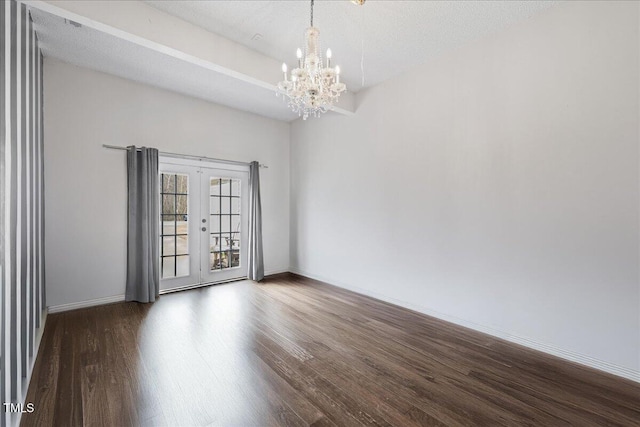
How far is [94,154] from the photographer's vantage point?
3.74 meters

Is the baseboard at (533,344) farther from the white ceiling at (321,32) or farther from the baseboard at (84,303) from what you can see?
the baseboard at (84,303)

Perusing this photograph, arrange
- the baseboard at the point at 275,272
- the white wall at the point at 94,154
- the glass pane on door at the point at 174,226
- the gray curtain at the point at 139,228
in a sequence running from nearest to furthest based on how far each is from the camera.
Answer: the white wall at the point at 94,154, the gray curtain at the point at 139,228, the glass pane on door at the point at 174,226, the baseboard at the point at 275,272

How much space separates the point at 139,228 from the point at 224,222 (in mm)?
1388

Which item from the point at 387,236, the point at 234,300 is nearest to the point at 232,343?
the point at 234,300

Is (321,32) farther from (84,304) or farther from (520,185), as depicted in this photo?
(84,304)

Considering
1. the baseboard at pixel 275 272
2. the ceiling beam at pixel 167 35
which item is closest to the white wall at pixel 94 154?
the ceiling beam at pixel 167 35

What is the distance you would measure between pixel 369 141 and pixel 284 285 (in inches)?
111

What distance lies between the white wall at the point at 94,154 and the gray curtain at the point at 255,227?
0.88 meters

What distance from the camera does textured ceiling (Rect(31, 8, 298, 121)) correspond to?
115 inches

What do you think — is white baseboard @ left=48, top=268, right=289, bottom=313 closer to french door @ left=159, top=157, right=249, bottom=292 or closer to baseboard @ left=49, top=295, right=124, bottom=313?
baseboard @ left=49, top=295, right=124, bottom=313

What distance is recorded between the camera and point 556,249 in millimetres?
2619

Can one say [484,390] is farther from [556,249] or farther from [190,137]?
[190,137]

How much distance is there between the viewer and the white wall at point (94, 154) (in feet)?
11.4

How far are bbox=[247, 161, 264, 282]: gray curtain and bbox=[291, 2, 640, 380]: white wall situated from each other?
197 cm
